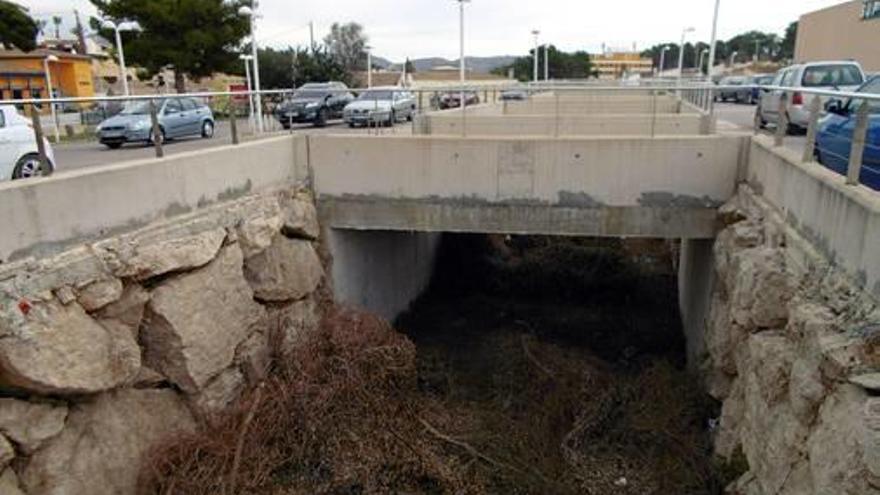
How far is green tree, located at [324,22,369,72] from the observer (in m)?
77.9

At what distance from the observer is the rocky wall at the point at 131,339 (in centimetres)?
656

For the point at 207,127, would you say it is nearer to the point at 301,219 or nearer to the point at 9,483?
A: the point at 301,219

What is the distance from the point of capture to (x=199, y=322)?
8742mm

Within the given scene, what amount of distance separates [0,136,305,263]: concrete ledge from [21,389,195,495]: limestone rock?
6.19 feet

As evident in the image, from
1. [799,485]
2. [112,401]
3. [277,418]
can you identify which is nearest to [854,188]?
[799,485]

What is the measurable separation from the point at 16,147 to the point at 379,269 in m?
7.19

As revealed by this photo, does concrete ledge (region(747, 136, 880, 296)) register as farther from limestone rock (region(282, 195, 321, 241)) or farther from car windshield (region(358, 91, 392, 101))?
car windshield (region(358, 91, 392, 101))

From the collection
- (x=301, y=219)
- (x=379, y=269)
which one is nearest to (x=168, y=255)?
(x=301, y=219)

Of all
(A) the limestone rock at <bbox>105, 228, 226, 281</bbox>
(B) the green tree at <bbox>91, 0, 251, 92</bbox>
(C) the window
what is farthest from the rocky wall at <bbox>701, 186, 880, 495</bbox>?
(C) the window

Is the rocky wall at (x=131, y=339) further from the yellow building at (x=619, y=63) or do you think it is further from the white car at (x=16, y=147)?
the yellow building at (x=619, y=63)

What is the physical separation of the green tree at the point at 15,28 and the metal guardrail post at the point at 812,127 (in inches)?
1899

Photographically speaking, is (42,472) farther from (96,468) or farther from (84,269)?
(84,269)

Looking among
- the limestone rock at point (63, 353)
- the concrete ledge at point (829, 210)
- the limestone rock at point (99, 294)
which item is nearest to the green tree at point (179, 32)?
the limestone rock at point (99, 294)

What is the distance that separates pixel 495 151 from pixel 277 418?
18.7 ft
